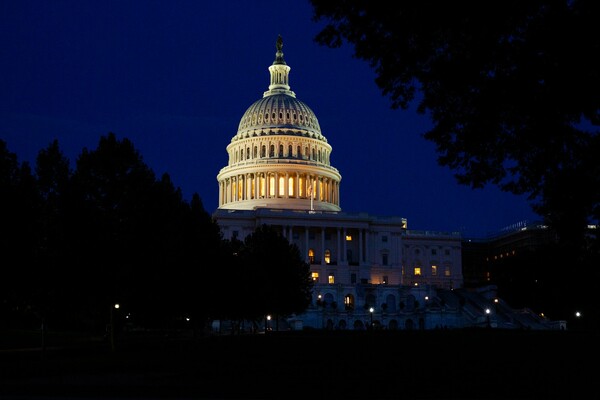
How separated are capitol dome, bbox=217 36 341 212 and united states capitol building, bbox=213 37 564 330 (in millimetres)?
233

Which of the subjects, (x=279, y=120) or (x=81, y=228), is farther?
(x=279, y=120)

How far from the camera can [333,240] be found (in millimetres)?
154000

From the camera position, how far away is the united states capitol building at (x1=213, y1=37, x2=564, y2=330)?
115000 millimetres

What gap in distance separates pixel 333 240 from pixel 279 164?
25.5m

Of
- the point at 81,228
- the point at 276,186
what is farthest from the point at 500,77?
the point at 276,186

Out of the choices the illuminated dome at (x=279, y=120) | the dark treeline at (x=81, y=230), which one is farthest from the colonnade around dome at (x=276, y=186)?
the dark treeline at (x=81, y=230)

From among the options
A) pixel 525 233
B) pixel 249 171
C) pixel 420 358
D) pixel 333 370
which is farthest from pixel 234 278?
pixel 525 233

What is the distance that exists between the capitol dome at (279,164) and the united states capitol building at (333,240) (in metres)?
0.23

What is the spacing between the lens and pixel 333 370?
26.7m

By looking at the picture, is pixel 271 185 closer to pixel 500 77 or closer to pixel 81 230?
pixel 81 230

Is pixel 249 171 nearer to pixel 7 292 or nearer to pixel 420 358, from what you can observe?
pixel 7 292

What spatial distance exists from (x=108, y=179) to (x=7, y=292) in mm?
8761

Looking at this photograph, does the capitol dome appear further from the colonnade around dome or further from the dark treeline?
the dark treeline

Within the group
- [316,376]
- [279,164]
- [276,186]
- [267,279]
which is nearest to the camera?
[316,376]
